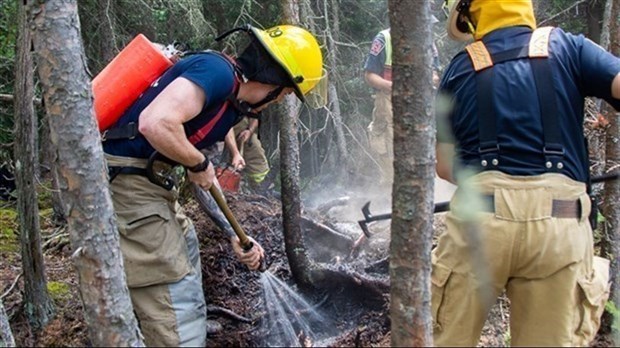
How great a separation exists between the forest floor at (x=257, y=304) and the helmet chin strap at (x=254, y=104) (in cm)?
168

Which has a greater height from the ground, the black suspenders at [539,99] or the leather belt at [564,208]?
the black suspenders at [539,99]

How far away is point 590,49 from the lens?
279cm

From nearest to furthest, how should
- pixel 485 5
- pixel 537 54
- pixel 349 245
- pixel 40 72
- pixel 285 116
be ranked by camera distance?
pixel 40 72 < pixel 537 54 < pixel 485 5 < pixel 285 116 < pixel 349 245

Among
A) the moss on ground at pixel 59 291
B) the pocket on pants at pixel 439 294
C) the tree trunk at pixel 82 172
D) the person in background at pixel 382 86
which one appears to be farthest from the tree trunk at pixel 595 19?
the tree trunk at pixel 82 172

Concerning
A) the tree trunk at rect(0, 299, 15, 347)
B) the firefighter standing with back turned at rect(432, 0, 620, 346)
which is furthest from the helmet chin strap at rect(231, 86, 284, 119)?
the tree trunk at rect(0, 299, 15, 347)

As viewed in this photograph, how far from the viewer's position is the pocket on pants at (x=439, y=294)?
2.98 meters

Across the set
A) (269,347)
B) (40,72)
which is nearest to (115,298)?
(40,72)

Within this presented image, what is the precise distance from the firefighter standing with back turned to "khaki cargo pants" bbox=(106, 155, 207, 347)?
153 centimetres

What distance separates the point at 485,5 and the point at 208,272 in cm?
354

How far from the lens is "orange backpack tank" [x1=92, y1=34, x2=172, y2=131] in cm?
348

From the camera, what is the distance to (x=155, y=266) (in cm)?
346

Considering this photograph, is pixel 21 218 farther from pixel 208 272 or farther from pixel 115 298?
pixel 115 298

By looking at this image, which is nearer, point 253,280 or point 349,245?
point 253,280

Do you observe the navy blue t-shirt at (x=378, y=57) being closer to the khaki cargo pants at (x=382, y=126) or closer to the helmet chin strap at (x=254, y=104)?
the khaki cargo pants at (x=382, y=126)
